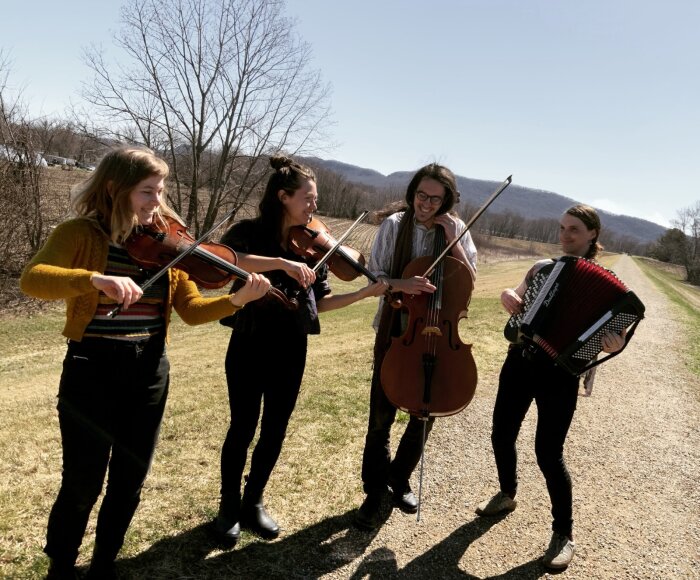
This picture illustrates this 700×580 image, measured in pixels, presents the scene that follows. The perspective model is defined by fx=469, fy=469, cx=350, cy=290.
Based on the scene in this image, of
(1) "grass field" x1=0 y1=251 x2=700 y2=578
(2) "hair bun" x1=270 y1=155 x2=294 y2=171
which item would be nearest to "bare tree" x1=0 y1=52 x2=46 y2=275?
(1) "grass field" x1=0 y1=251 x2=700 y2=578

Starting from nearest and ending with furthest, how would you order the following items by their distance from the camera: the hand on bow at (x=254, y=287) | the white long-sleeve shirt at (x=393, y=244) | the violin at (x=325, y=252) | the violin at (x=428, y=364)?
the hand on bow at (x=254, y=287), the violin at (x=325, y=252), the violin at (x=428, y=364), the white long-sleeve shirt at (x=393, y=244)

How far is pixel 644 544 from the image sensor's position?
10.7 feet

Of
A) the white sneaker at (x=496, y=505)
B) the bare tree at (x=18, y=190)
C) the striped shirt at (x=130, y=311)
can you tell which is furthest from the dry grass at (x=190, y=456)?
the bare tree at (x=18, y=190)

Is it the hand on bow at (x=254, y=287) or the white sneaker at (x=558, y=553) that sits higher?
the hand on bow at (x=254, y=287)

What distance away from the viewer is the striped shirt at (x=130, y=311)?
82.7 inches

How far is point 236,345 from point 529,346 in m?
1.77

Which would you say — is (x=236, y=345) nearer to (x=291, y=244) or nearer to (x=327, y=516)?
(x=291, y=244)

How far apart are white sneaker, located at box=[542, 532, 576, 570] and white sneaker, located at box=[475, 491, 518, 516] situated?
1.42 feet

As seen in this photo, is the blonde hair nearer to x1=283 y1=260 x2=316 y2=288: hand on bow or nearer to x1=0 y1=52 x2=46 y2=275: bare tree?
x1=283 y1=260 x2=316 y2=288: hand on bow

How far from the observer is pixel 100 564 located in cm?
239

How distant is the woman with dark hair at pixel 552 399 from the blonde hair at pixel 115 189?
2.15 metres

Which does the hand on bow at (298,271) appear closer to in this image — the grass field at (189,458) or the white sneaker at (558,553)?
the grass field at (189,458)

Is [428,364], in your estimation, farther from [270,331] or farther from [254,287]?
[254,287]

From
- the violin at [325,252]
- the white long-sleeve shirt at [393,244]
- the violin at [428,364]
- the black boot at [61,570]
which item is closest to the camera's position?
the black boot at [61,570]
